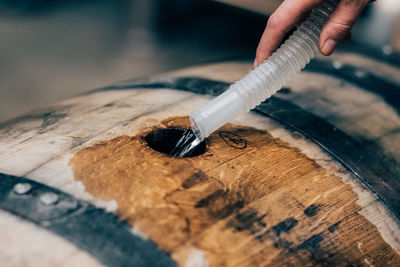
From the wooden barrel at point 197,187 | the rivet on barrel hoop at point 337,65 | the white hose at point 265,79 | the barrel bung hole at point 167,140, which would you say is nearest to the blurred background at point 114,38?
the rivet on barrel hoop at point 337,65

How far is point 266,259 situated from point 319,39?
79cm

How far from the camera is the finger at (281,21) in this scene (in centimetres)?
125

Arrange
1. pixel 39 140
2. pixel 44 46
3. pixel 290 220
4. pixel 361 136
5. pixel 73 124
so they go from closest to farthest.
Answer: pixel 290 220 < pixel 39 140 < pixel 73 124 < pixel 361 136 < pixel 44 46

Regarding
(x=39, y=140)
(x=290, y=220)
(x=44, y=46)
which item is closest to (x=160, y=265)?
(x=290, y=220)

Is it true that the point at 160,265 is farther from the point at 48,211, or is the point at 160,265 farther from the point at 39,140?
the point at 39,140

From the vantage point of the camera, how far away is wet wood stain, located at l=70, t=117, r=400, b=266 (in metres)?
0.91

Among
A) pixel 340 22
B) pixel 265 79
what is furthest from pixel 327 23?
pixel 265 79

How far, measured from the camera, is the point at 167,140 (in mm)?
1330

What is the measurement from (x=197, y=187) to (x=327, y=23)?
2.33ft

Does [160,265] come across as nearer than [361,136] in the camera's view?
Yes

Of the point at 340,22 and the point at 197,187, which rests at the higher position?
the point at 340,22

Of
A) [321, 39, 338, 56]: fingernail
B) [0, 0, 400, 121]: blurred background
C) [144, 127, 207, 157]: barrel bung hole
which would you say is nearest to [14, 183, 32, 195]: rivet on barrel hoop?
[144, 127, 207, 157]: barrel bung hole

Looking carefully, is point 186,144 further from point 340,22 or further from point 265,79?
point 340,22

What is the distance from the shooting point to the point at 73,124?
136 centimetres
